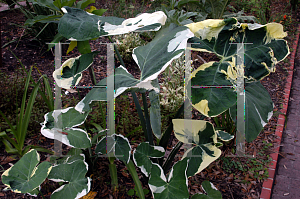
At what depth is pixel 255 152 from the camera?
7.20ft

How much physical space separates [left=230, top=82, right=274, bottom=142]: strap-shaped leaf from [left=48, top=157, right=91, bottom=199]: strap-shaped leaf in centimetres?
86

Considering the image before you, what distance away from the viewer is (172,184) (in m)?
1.20

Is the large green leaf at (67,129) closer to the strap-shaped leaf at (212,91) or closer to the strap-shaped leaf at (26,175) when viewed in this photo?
the strap-shaped leaf at (26,175)

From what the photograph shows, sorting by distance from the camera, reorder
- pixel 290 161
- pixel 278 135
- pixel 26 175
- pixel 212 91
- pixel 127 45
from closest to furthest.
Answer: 1. pixel 212 91
2. pixel 26 175
3. pixel 290 161
4. pixel 278 135
5. pixel 127 45

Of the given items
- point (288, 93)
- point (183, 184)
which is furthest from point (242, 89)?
point (288, 93)

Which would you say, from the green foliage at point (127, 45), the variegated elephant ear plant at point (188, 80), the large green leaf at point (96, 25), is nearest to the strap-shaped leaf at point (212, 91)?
the variegated elephant ear plant at point (188, 80)

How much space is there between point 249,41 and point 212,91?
12.2 inches

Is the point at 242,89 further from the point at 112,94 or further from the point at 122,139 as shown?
the point at 122,139

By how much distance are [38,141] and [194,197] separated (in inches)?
55.4

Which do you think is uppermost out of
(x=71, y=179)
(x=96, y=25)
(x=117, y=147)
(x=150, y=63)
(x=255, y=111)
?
(x=96, y=25)

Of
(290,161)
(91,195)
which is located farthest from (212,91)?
(290,161)

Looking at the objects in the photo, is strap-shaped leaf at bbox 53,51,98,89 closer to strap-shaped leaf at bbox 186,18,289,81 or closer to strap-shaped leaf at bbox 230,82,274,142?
strap-shaped leaf at bbox 186,18,289,81

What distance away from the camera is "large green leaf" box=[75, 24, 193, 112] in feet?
2.73

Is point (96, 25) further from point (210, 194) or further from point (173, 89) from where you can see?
point (173, 89)
